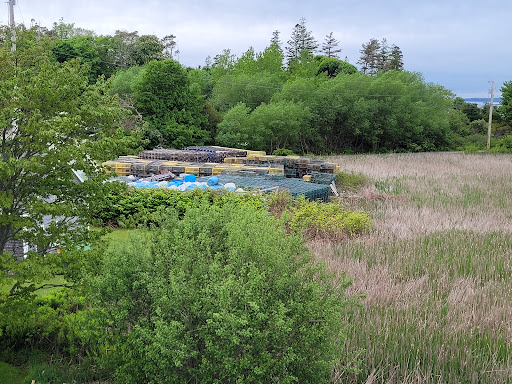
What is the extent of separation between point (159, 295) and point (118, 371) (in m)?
0.75

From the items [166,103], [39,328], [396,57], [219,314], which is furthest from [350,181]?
[396,57]

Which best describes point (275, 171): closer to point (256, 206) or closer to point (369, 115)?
point (256, 206)

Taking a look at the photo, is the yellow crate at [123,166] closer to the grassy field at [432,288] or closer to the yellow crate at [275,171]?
the yellow crate at [275,171]

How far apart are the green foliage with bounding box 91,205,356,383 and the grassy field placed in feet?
2.58

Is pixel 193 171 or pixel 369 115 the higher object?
pixel 369 115

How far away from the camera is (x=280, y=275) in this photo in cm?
370

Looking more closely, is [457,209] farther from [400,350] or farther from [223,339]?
[223,339]

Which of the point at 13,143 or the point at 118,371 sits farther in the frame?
the point at 13,143

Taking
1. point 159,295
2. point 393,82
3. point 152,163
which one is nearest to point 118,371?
point 159,295

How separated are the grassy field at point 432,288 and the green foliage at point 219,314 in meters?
0.79

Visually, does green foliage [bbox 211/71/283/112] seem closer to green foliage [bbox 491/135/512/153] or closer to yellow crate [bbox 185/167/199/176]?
green foliage [bbox 491/135/512/153]

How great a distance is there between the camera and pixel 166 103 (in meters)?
27.2

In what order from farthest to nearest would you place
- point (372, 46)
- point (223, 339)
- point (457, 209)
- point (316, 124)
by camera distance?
1. point (372, 46)
2. point (316, 124)
3. point (457, 209)
4. point (223, 339)

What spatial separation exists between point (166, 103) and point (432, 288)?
23.2 m
